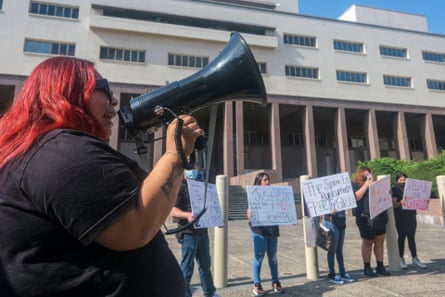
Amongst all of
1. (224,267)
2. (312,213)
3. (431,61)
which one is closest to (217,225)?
(224,267)

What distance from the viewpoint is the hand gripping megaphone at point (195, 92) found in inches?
62.9

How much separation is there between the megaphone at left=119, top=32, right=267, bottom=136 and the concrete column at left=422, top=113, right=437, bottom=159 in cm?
3213

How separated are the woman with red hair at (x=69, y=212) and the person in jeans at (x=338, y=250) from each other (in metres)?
4.44

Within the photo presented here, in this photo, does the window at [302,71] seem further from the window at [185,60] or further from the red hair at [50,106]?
the red hair at [50,106]

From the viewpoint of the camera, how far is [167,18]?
85.3 ft

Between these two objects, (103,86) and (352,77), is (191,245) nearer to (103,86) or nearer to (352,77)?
(103,86)

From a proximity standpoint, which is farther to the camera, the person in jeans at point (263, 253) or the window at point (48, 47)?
the window at point (48, 47)

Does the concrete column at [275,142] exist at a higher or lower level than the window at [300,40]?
lower

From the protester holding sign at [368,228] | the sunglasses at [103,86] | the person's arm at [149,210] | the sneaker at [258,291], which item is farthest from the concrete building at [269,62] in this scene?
the person's arm at [149,210]

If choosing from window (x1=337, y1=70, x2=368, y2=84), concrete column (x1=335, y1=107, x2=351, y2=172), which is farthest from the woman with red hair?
window (x1=337, y1=70, x2=368, y2=84)

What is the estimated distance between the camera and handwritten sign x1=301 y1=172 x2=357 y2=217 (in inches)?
193

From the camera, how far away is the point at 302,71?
27.4 metres

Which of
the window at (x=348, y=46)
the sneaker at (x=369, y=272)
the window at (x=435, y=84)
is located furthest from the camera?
the window at (x=435, y=84)

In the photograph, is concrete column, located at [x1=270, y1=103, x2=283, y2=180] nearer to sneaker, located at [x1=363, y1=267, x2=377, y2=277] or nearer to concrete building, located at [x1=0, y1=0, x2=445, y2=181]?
concrete building, located at [x1=0, y1=0, x2=445, y2=181]
